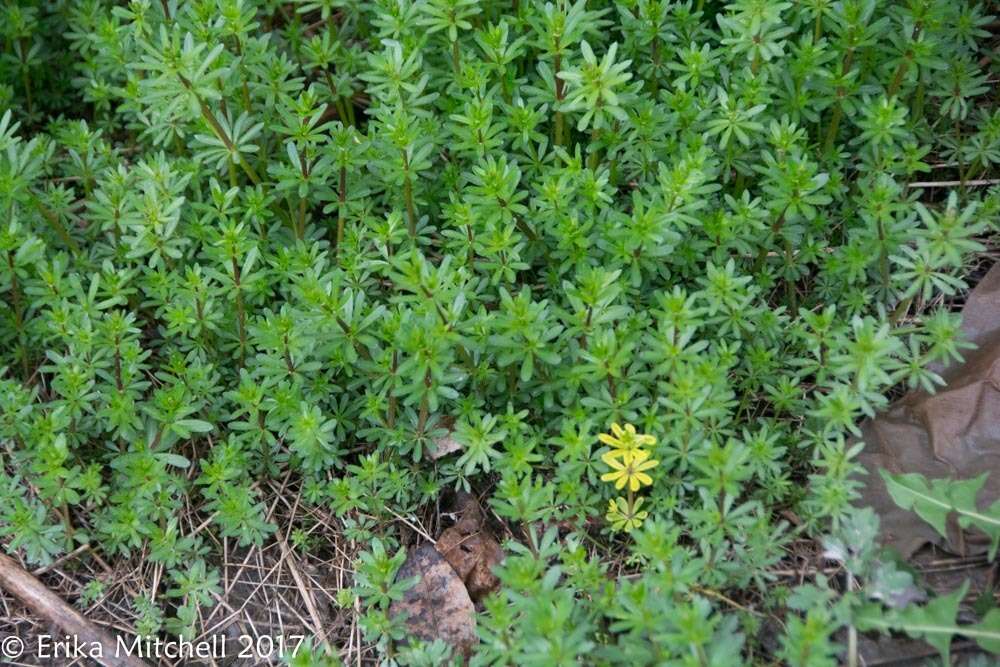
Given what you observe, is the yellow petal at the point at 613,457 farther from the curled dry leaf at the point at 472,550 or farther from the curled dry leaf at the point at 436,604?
the curled dry leaf at the point at 436,604

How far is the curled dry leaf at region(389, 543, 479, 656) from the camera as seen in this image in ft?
13.6

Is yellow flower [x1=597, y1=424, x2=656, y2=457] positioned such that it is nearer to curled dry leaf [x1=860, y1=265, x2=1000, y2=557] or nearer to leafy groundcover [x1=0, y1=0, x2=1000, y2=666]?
leafy groundcover [x1=0, y1=0, x2=1000, y2=666]

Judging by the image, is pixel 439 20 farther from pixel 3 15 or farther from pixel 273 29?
pixel 3 15

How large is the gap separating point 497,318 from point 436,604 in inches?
45.2

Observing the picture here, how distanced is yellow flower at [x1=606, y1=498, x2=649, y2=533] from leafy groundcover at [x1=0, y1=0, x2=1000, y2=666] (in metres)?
0.02

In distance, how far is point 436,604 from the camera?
13.9ft

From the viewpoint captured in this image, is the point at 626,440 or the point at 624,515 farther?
the point at 624,515

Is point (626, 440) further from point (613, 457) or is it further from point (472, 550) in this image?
point (472, 550)

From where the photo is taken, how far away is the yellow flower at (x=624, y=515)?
406cm
